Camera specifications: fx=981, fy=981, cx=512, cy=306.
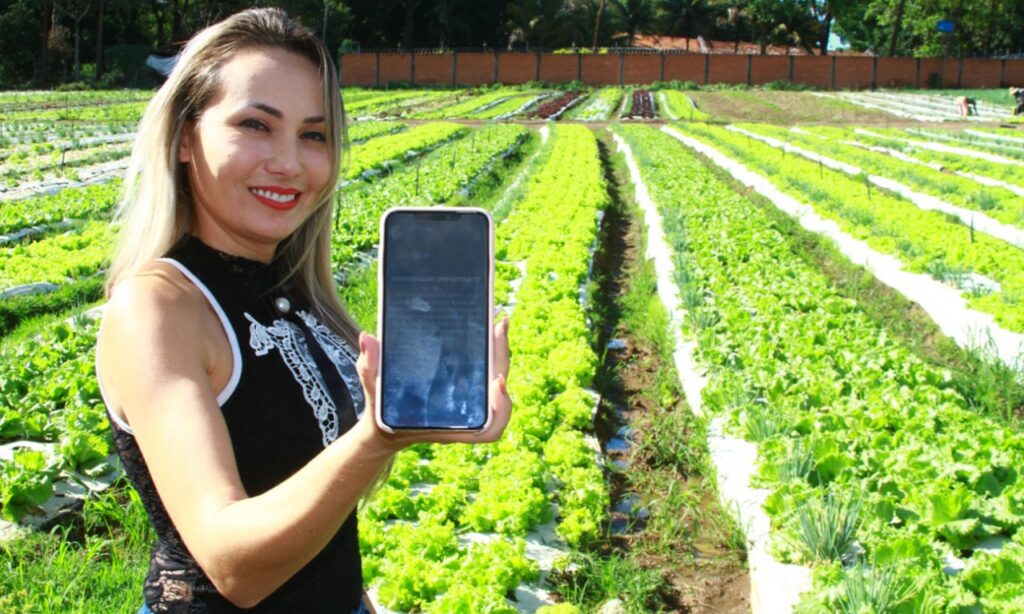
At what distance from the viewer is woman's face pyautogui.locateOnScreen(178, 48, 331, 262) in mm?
1794

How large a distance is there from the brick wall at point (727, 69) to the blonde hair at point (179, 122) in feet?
177

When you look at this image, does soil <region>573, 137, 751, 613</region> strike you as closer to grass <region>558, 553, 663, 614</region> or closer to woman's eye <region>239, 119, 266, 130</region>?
grass <region>558, 553, 663, 614</region>

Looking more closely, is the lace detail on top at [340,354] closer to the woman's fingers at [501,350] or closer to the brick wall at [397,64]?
the woman's fingers at [501,350]

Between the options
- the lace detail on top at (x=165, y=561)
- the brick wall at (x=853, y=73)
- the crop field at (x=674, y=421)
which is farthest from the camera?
the brick wall at (x=853, y=73)

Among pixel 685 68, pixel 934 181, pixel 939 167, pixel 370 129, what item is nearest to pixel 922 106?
pixel 685 68

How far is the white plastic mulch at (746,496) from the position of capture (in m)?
4.02

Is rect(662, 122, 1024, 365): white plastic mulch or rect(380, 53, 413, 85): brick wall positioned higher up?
rect(380, 53, 413, 85): brick wall

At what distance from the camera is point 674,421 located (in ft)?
21.2

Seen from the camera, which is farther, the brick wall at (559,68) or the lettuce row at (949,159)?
the brick wall at (559,68)

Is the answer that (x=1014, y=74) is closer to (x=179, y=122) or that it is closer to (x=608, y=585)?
(x=608, y=585)

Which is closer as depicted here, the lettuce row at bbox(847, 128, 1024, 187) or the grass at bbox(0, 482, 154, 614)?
the grass at bbox(0, 482, 154, 614)

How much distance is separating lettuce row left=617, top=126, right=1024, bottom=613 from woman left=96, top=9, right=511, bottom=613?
7.87 feet

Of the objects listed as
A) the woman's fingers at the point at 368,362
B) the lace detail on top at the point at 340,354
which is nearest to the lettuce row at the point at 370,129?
the lace detail on top at the point at 340,354

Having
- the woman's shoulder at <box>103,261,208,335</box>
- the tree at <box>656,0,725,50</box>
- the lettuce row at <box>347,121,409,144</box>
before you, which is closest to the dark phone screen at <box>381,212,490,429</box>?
the woman's shoulder at <box>103,261,208,335</box>
